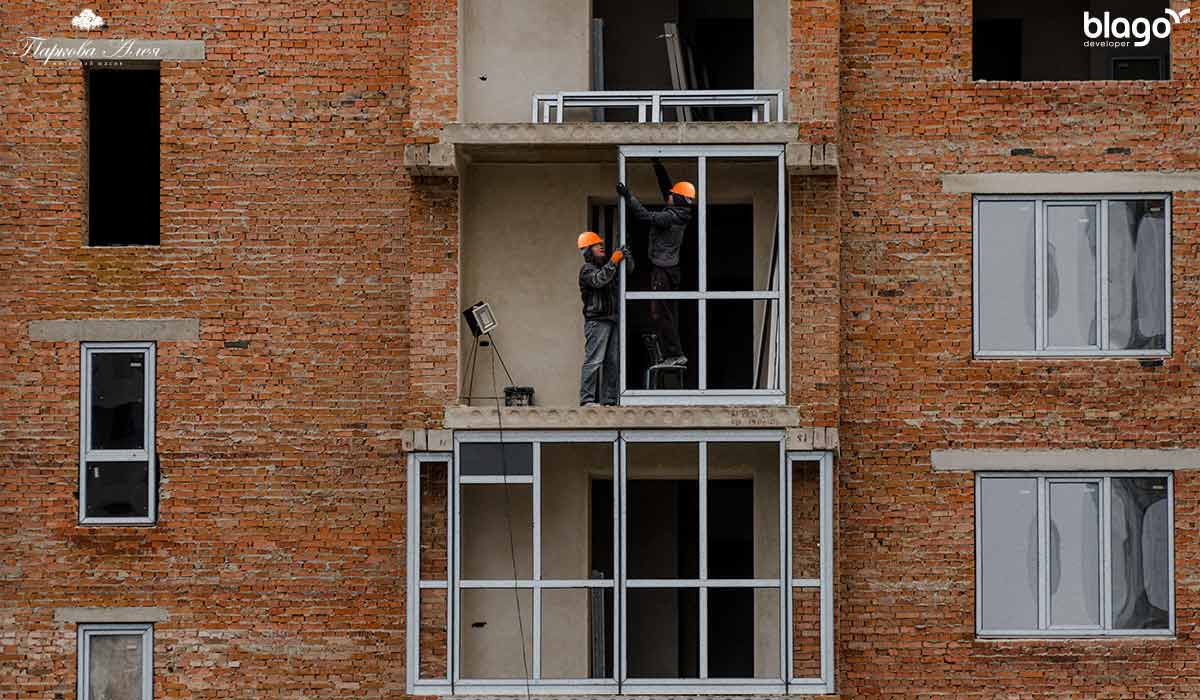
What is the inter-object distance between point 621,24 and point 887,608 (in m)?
7.70

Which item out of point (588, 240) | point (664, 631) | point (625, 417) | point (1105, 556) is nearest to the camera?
point (625, 417)

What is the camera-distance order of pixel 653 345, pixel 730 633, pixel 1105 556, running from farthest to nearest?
pixel 730 633, pixel 1105 556, pixel 653 345

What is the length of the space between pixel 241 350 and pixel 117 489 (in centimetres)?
207

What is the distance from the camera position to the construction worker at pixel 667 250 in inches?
754

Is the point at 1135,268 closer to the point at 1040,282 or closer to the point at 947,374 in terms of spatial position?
the point at 1040,282

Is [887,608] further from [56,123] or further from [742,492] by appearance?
[56,123]

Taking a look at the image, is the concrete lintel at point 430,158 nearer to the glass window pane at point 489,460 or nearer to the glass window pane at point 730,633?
the glass window pane at point 489,460

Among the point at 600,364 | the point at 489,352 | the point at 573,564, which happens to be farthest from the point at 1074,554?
the point at 489,352

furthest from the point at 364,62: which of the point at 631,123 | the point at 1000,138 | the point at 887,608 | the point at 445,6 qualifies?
the point at 887,608

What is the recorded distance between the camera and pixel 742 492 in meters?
23.9

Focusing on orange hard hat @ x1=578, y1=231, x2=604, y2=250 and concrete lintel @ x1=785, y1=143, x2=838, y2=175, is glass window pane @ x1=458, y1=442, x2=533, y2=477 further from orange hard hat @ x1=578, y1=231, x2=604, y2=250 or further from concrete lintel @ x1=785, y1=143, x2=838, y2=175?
concrete lintel @ x1=785, y1=143, x2=838, y2=175

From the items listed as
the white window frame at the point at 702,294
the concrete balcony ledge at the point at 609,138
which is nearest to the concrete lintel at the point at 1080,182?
the concrete balcony ledge at the point at 609,138

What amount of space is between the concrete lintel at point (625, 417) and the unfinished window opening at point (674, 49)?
339 cm

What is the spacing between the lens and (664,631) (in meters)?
22.3
